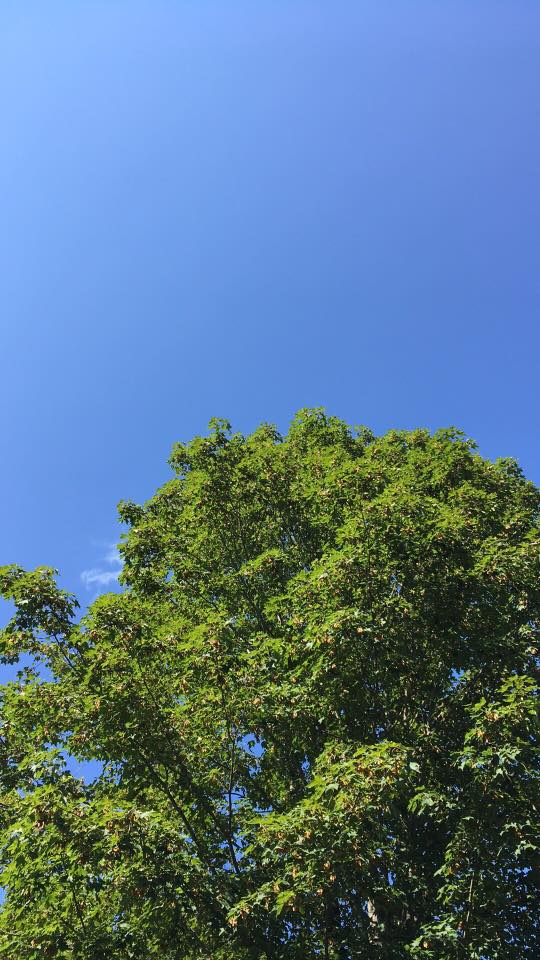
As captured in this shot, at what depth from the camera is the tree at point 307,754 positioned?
285 inches

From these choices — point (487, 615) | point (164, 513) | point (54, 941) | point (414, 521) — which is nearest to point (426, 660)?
point (487, 615)

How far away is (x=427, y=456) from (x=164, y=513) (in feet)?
26.2

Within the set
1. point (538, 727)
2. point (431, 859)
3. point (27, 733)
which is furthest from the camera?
point (27, 733)

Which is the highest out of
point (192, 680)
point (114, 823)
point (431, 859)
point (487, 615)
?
point (192, 680)

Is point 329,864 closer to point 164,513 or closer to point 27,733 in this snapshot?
point 27,733

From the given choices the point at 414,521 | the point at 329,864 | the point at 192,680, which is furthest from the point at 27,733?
the point at 414,521

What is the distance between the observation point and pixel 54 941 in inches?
286

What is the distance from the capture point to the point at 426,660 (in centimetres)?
1035

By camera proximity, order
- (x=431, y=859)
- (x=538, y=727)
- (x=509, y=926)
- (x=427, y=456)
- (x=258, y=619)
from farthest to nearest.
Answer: (x=427, y=456) → (x=258, y=619) → (x=431, y=859) → (x=509, y=926) → (x=538, y=727)

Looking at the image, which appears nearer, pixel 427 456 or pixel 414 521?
pixel 414 521

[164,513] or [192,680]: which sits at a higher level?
[164,513]

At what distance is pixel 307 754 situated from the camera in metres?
10.8

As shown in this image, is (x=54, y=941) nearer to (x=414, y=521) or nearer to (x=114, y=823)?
(x=114, y=823)

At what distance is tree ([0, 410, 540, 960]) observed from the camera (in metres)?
7.25
